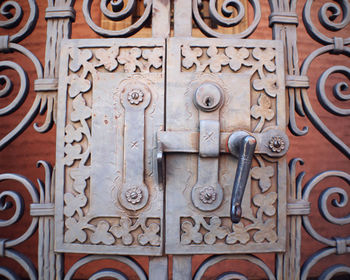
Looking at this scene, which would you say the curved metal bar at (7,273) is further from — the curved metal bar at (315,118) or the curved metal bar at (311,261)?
the curved metal bar at (315,118)

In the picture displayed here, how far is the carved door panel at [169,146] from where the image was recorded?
1.95ft

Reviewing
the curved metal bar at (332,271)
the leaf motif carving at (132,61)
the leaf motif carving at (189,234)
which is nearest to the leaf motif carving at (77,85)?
the leaf motif carving at (132,61)

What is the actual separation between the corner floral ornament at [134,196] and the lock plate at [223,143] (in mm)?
69

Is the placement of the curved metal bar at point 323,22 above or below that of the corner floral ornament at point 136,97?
above

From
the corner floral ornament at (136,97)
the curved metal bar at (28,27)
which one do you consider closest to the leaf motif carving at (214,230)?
the corner floral ornament at (136,97)

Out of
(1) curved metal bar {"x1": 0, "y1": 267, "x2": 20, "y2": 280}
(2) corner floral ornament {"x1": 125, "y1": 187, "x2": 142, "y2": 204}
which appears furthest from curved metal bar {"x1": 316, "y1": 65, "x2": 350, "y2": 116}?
(1) curved metal bar {"x1": 0, "y1": 267, "x2": 20, "y2": 280}

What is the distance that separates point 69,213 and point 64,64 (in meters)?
0.38

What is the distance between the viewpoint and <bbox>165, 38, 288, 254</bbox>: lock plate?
0.59 m

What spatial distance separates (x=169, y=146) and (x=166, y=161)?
5 centimetres

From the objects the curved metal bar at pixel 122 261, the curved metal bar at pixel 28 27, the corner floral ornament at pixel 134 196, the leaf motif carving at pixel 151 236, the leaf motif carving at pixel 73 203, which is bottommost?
the curved metal bar at pixel 122 261

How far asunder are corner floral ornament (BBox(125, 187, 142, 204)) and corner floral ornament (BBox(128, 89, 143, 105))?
0.22 meters

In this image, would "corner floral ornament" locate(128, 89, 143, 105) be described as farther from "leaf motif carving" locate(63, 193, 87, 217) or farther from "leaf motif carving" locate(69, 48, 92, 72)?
"leaf motif carving" locate(63, 193, 87, 217)

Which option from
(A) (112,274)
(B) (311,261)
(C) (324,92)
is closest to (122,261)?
(A) (112,274)

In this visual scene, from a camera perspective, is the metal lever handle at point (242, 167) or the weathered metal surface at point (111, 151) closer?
the metal lever handle at point (242, 167)
